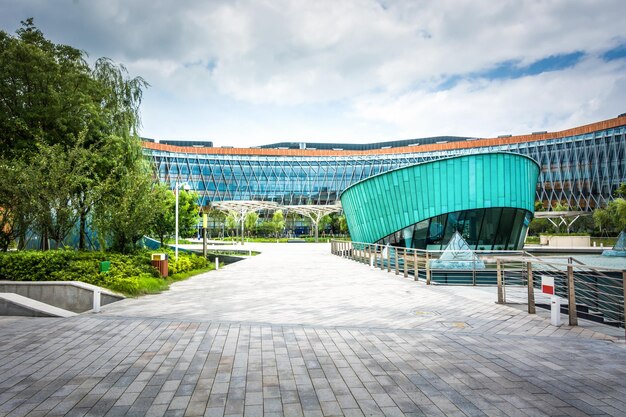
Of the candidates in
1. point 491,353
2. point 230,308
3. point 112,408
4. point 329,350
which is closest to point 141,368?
point 112,408

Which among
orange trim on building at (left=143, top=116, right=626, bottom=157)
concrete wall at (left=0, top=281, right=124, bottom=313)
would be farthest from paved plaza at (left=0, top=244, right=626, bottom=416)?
orange trim on building at (left=143, top=116, right=626, bottom=157)

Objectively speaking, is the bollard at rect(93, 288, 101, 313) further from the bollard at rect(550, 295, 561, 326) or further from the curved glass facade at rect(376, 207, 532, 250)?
the curved glass facade at rect(376, 207, 532, 250)

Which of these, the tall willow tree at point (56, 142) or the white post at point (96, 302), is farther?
the tall willow tree at point (56, 142)

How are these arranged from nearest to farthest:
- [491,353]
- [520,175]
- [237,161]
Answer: [491,353] < [520,175] < [237,161]

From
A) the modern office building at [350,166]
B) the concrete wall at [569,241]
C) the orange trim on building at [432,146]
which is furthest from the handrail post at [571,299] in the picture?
the orange trim on building at [432,146]

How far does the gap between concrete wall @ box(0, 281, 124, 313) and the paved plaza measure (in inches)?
54.8

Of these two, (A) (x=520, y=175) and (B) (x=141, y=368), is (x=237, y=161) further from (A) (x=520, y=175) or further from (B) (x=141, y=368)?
(B) (x=141, y=368)

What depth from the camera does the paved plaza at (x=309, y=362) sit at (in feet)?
13.1

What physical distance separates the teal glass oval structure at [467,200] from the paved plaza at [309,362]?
1362cm

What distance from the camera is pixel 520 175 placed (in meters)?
22.2

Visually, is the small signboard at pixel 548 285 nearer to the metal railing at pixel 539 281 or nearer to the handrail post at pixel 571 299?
the metal railing at pixel 539 281

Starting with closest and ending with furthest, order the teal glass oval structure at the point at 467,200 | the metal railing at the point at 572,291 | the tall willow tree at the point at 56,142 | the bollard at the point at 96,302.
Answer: the metal railing at the point at 572,291 → the bollard at the point at 96,302 → the tall willow tree at the point at 56,142 → the teal glass oval structure at the point at 467,200

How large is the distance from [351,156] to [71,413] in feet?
289

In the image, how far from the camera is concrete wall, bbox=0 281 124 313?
33.6 feet
